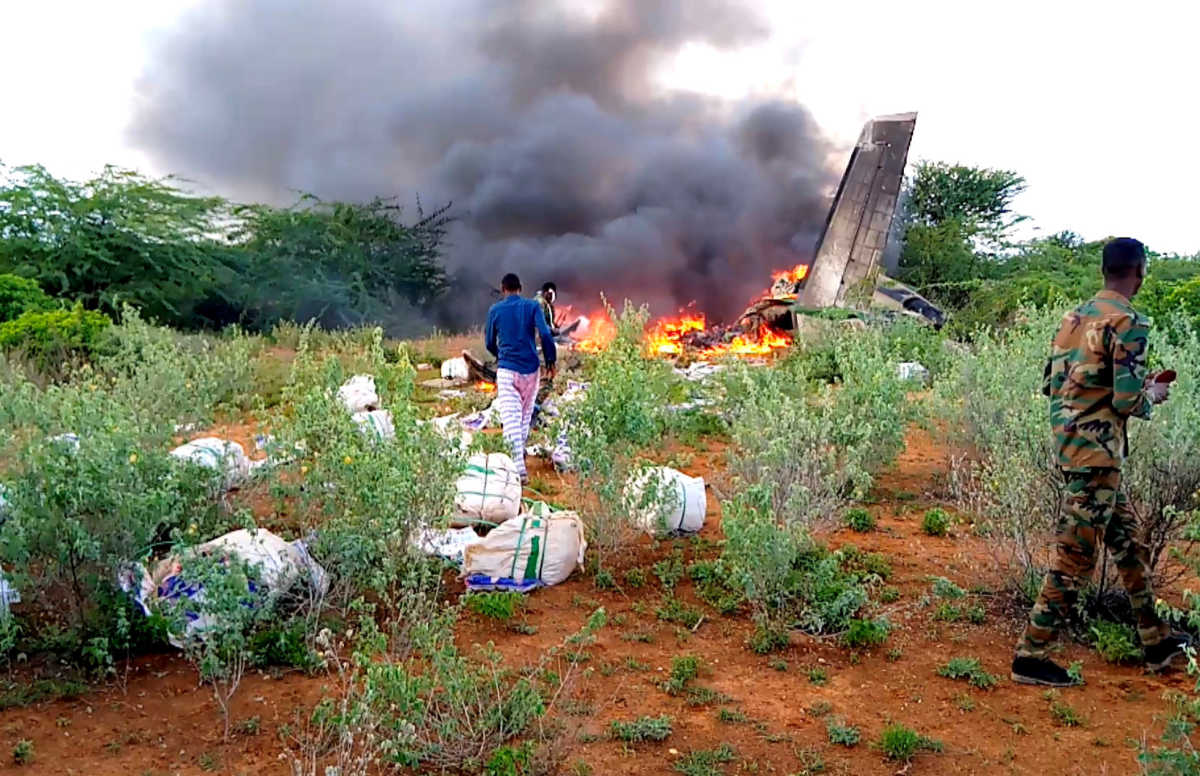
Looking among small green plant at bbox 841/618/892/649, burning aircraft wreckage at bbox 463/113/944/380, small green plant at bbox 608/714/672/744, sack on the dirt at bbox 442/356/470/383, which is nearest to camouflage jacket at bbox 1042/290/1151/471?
small green plant at bbox 841/618/892/649

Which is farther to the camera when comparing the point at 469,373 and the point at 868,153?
the point at 868,153

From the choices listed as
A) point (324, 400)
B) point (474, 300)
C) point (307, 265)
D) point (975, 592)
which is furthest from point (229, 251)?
point (975, 592)

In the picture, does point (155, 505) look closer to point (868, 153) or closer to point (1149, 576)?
point (1149, 576)

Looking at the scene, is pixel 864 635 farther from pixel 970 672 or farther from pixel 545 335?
pixel 545 335

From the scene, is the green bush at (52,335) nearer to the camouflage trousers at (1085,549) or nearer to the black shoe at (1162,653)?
the camouflage trousers at (1085,549)

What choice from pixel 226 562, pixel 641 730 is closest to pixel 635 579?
pixel 641 730

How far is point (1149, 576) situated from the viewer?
146 inches

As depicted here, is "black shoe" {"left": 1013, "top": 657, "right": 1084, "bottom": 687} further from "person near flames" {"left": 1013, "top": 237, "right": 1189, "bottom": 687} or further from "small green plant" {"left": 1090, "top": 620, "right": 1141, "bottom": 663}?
"small green plant" {"left": 1090, "top": 620, "right": 1141, "bottom": 663}

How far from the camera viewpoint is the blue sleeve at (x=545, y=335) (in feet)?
21.1

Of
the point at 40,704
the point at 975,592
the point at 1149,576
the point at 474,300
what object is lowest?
the point at 40,704

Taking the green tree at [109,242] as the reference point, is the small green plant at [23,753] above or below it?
below

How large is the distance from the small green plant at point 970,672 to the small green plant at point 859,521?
2083 mm

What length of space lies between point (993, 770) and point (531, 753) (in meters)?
1.55

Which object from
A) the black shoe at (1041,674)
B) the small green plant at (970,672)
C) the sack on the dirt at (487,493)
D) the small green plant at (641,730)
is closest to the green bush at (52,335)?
the sack on the dirt at (487,493)
